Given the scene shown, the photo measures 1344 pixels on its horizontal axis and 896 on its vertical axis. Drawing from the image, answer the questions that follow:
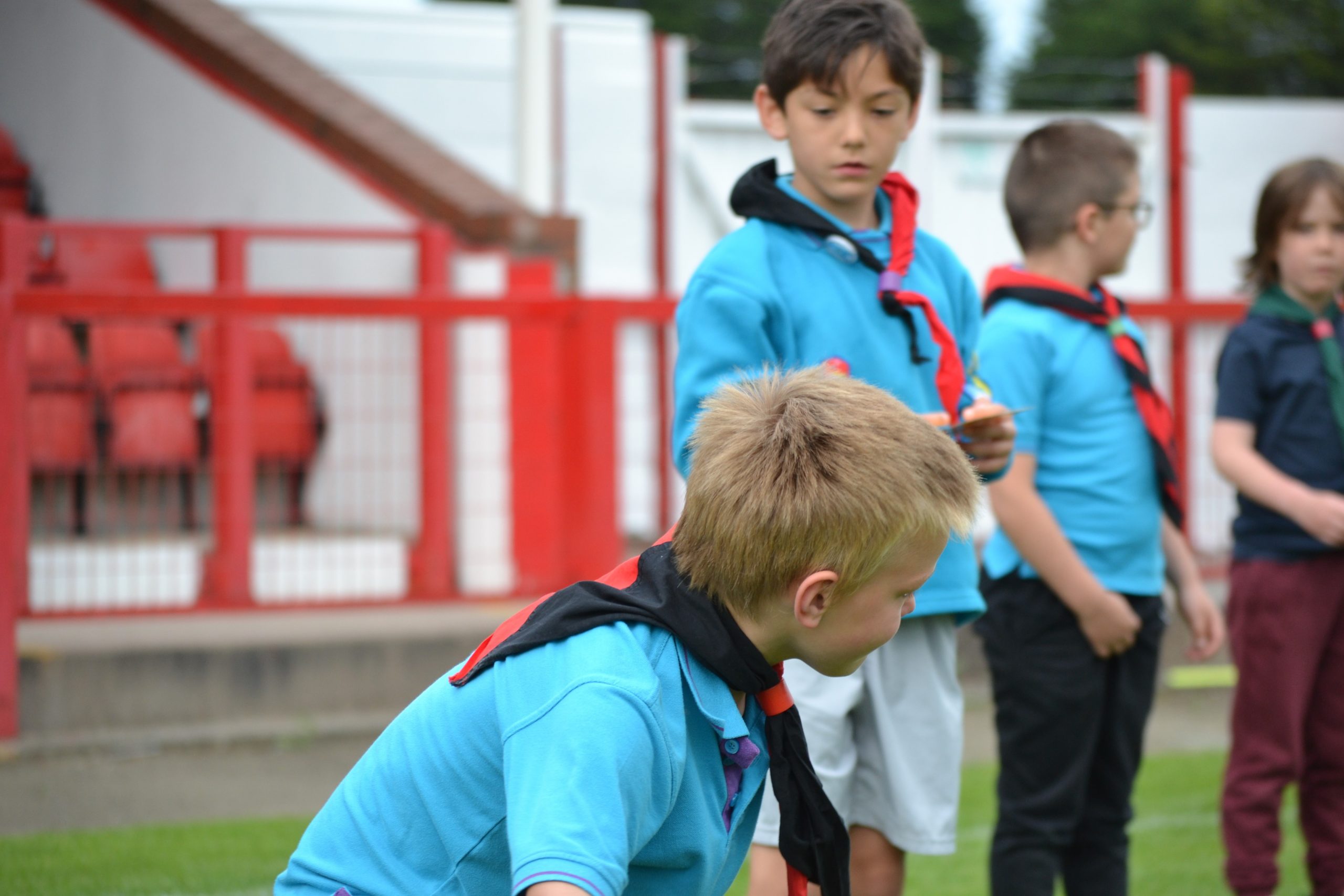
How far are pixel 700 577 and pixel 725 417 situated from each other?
19 centimetres

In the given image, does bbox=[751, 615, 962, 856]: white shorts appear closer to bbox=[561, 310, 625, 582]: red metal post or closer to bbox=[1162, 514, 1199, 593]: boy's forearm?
bbox=[1162, 514, 1199, 593]: boy's forearm

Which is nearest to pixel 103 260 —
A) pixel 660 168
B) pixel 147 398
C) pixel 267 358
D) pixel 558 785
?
pixel 267 358

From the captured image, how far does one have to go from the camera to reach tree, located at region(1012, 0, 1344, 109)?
3506 cm

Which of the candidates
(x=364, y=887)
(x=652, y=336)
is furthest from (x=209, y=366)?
(x=364, y=887)

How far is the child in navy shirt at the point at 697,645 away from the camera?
1.60 metres

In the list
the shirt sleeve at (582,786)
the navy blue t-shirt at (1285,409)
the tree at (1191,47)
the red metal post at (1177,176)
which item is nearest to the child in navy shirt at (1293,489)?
the navy blue t-shirt at (1285,409)

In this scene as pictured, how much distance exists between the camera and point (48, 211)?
1002 centimetres

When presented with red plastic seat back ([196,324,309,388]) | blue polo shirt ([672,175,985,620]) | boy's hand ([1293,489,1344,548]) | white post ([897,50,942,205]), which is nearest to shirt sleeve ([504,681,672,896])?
blue polo shirt ([672,175,985,620])

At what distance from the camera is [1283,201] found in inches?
143

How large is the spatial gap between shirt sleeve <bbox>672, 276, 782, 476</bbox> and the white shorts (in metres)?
0.47

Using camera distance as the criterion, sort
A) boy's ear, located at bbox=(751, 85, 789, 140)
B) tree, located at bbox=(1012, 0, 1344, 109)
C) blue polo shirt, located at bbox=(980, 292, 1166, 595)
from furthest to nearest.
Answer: tree, located at bbox=(1012, 0, 1344, 109)
blue polo shirt, located at bbox=(980, 292, 1166, 595)
boy's ear, located at bbox=(751, 85, 789, 140)

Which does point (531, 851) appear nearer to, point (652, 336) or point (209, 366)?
point (209, 366)

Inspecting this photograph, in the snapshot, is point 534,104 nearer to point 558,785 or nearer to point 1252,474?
point 1252,474

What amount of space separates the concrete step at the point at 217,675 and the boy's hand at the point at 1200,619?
3.18 meters
